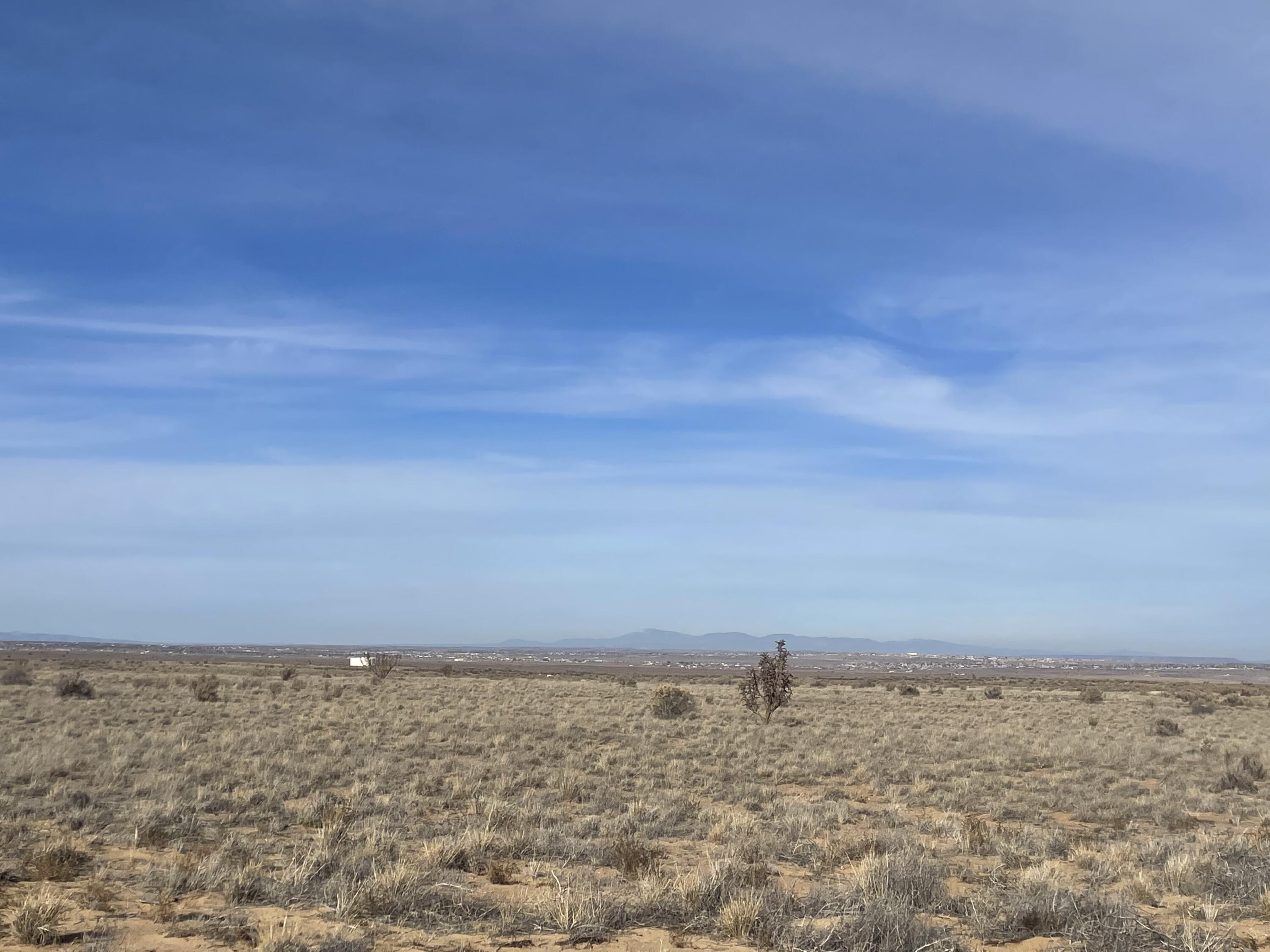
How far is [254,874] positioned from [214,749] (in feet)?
33.8

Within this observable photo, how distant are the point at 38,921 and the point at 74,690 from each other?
27.4m

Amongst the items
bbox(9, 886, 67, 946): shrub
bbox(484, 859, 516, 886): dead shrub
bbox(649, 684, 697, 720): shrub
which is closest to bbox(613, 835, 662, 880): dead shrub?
bbox(484, 859, 516, 886): dead shrub

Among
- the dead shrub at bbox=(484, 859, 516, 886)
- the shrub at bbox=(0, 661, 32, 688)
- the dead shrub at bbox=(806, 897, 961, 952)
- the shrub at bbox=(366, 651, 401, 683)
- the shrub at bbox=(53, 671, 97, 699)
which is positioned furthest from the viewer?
the shrub at bbox=(366, 651, 401, 683)

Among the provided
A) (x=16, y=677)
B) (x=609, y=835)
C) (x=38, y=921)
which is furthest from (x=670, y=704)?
(x=16, y=677)

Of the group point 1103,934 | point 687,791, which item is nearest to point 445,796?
point 687,791

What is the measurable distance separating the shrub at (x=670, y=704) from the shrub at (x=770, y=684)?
2055 mm

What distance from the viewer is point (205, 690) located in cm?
3067

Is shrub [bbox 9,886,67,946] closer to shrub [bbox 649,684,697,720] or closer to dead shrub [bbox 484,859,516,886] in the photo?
dead shrub [bbox 484,859,516,886]

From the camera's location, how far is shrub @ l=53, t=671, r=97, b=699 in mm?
29859

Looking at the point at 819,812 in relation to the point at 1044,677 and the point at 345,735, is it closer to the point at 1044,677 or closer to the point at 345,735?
the point at 345,735

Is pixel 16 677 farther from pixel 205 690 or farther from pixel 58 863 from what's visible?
Result: pixel 58 863

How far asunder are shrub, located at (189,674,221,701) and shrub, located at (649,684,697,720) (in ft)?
48.6

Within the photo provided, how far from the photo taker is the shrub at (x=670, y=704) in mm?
30250

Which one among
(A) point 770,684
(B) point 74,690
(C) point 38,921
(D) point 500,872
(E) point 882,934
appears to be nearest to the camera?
(C) point 38,921
